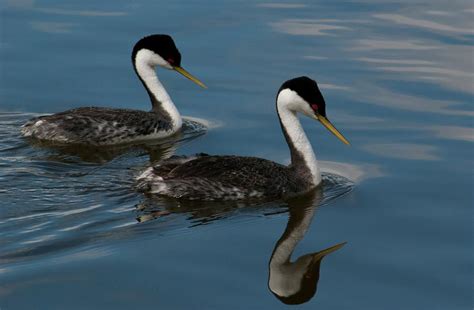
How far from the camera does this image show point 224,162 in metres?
11.8

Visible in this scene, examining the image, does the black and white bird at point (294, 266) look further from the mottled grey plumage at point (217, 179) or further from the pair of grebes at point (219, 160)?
the pair of grebes at point (219, 160)

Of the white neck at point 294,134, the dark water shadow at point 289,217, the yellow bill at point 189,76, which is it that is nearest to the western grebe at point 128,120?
the yellow bill at point 189,76

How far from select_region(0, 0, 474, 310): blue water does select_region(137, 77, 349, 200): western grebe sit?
190mm

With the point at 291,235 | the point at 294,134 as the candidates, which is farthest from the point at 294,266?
the point at 294,134

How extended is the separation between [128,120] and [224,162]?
2462 millimetres

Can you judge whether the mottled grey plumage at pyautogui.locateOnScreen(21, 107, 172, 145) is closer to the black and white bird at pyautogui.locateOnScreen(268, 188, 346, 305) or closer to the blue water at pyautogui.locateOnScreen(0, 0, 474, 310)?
the blue water at pyautogui.locateOnScreen(0, 0, 474, 310)

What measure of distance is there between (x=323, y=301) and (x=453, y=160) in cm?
401

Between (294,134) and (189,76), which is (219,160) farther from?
(189,76)

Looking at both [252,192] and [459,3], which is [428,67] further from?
[252,192]

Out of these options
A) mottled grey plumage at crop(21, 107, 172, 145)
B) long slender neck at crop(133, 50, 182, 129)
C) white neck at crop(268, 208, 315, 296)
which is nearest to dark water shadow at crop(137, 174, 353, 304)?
white neck at crop(268, 208, 315, 296)

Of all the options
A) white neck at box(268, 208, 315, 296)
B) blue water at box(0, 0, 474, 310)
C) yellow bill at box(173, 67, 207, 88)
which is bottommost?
white neck at box(268, 208, 315, 296)

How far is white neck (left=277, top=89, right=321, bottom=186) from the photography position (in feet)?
39.7

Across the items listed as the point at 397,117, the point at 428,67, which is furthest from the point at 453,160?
the point at 428,67

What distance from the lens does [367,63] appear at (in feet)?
54.1
